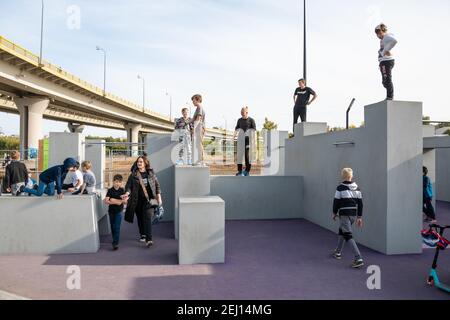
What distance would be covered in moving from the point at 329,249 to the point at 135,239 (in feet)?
14.1

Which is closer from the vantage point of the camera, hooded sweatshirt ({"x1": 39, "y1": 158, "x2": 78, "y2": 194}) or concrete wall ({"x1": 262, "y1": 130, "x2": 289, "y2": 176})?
hooded sweatshirt ({"x1": 39, "y1": 158, "x2": 78, "y2": 194})

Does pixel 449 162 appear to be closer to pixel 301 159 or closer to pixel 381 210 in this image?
pixel 301 159

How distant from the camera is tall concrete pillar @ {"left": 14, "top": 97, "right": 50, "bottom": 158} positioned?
1242 inches

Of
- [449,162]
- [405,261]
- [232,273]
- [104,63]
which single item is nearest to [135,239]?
[232,273]

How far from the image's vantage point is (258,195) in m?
10.9

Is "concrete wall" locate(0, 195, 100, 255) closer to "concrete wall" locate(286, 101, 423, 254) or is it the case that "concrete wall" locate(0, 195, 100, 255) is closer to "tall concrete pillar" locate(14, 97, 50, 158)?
"concrete wall" locate(286, 101, 423, 254)

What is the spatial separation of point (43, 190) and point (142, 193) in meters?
1.92

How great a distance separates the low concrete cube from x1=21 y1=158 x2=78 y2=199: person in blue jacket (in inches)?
95.5

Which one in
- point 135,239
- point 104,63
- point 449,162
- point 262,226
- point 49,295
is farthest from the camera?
point 104,63

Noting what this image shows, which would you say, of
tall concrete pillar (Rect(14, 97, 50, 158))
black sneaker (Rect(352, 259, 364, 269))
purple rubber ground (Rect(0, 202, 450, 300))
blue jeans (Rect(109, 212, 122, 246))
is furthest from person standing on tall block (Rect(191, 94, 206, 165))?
tall concrete pillar (Rect(14, 97, 50, 158))

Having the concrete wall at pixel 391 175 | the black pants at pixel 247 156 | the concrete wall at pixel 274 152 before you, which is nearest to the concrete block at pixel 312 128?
the black pants at pixel 247 156

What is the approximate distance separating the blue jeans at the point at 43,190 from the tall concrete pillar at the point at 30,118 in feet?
88.4

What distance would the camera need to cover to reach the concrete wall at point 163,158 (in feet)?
33.2
